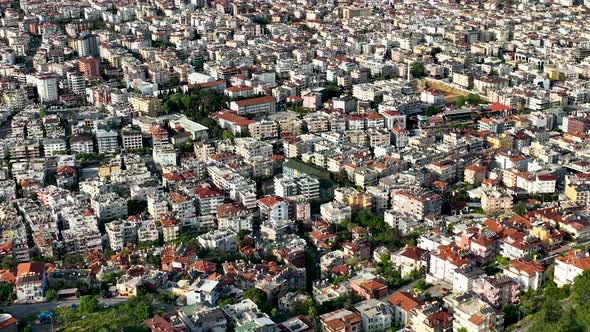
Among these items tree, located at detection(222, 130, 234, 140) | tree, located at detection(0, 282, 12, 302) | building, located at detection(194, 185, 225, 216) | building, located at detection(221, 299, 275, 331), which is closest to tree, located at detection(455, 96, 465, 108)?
tree, located at detection(222, 130, 234, 140)

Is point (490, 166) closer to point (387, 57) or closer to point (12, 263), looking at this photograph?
point (12, 263)

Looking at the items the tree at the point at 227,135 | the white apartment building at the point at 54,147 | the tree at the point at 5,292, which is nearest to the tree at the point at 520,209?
the tree at the point at 227,135

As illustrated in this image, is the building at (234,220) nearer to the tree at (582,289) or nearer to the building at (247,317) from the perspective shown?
the building at (247,317)

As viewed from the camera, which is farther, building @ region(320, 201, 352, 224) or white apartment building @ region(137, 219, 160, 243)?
building @ region(320, 201, 352, 224)

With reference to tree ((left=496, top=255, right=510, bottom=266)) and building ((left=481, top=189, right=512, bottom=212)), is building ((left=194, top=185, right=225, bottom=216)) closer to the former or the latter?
building ((left=481, top=189, right=512, bottom=212))

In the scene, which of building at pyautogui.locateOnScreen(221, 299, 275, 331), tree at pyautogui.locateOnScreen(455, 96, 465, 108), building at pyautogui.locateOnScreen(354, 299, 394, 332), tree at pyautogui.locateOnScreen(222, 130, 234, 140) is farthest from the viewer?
tree at pyautogui.locateOnScreen(455, 96, 465, 108)

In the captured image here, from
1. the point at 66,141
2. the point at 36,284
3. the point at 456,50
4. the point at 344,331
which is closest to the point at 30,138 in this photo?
the point at 66,141

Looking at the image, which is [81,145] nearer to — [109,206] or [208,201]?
[109,206]
